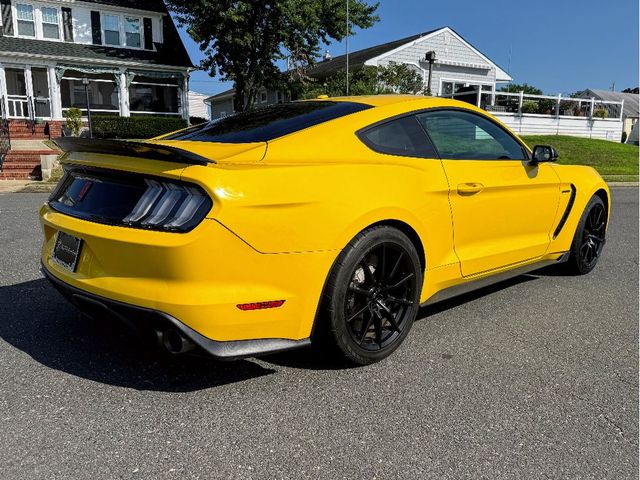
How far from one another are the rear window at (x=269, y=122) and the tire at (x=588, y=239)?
257 centimetres

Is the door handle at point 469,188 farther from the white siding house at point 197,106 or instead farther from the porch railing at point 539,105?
the white siding house at point 197,106

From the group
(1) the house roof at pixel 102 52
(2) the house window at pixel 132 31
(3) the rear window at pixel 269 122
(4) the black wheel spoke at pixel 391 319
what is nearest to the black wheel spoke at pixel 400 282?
(4) the black wheel spoke at pixel 391 319

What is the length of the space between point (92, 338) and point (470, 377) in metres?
2.23

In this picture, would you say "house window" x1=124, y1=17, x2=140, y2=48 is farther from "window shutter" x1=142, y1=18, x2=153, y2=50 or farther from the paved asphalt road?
the paved asphalt road

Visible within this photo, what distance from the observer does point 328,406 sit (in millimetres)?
2572

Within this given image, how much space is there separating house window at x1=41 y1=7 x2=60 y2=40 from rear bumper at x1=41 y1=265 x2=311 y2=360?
994 inches

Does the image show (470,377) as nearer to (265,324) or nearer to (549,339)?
(549,339)

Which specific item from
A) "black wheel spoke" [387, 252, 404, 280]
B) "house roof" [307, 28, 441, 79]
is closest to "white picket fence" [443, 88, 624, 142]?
"house roof" [307, 28, 441, 79]

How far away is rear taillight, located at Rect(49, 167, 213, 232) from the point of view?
92.7 inches

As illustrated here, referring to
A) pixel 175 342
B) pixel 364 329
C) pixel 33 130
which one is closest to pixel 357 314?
pixel 364 329

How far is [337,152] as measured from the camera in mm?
2885

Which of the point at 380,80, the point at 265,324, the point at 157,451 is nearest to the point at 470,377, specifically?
the point at 265,324

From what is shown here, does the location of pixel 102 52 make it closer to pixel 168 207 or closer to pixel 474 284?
pixel 474 284

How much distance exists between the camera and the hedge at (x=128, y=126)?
20.9 m
